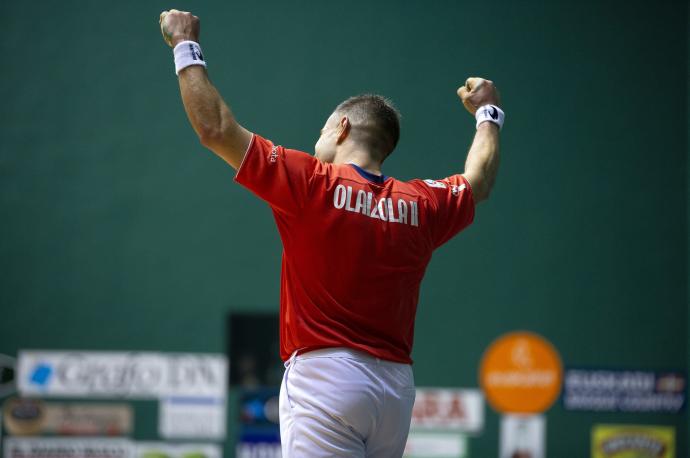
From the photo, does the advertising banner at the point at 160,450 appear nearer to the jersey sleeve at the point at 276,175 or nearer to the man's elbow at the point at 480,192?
the man's elbow at the point at 480,192

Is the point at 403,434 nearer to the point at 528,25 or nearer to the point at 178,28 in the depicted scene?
the point at 178,28

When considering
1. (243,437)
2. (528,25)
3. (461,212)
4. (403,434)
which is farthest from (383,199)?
(528,25)

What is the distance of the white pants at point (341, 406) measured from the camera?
5.34 ft

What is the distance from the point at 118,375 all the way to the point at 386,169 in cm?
155

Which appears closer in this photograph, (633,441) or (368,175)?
(368,175)

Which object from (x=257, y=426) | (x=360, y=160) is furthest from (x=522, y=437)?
(x=360, y=160)

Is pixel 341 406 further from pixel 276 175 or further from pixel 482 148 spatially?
pixel 482 148

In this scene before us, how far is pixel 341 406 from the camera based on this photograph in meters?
1.62

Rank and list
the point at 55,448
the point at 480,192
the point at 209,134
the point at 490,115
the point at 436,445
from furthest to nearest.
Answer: the point at 436,445, the point at 55,448, the point at 490,115, the point at 480,192, the point at 209,134

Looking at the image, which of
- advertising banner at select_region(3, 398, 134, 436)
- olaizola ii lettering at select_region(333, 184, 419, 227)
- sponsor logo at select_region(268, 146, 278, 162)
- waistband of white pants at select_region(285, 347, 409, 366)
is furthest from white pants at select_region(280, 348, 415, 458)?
advertising banner at select_region(3, 398, 134, 436)

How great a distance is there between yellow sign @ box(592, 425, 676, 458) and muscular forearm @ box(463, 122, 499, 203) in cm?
257

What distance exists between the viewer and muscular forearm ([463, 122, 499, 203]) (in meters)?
1.99

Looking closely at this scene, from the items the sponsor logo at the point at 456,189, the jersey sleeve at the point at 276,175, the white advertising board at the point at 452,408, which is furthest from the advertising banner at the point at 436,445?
the jersey sleeve at the point at 276,175

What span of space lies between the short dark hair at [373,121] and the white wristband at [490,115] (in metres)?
0.31
